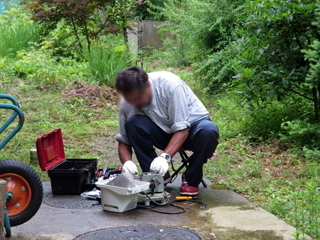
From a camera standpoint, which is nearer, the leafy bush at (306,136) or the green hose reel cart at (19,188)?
the green hose reel cart at (19,188)

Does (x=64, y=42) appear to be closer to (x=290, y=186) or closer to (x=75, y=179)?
(x=75, y=179)

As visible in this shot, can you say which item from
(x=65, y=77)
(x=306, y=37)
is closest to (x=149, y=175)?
(x=306, y=37)

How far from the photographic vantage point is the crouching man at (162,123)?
2.91 metres

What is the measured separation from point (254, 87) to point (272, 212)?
203 cm

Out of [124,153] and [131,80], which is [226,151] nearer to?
[124,153]

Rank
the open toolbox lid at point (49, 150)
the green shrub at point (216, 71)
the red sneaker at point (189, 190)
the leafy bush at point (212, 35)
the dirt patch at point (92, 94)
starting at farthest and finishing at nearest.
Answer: the leafy bush at point (212, 35) → the green shrub at point (216, 71) → the dirt patch at point (92, 94) → the open toolbox lid at point (49, 150) → the red sneaker at point (189, 190)

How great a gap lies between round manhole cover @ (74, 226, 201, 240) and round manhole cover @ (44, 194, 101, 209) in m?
0.56

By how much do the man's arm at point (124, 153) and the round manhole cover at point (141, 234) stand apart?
2.62 ft

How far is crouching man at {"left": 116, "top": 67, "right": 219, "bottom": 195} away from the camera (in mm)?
2908

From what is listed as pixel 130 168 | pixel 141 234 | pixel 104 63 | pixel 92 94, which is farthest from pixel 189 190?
pixel 104 63

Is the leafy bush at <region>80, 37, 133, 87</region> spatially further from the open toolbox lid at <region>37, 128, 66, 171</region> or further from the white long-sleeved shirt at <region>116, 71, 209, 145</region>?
the white long-sleeved shirt at <region>116, 71, 209, 145</region>

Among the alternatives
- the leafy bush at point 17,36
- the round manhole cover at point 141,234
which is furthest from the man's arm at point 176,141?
the leafy bush at point 17,36

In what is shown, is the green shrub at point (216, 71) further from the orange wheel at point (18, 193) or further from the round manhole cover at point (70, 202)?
the orange wheel at point (18, 193)

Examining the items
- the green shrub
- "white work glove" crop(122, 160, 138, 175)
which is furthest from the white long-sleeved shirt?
the green shrub
